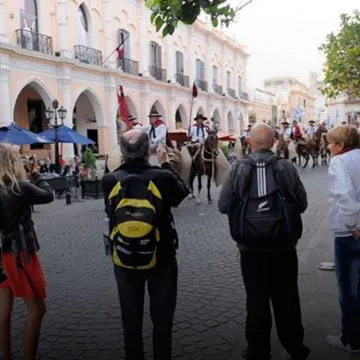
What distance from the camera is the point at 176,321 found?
16.3 ft

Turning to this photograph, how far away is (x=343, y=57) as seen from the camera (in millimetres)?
15961

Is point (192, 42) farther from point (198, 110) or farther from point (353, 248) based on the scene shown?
point (353, 248)

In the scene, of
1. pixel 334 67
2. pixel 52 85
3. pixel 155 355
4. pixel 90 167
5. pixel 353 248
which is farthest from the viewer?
pixel 52 85

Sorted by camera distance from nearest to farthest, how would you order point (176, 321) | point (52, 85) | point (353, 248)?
point (353, 248) < point (176, 321) < point (52, 85)

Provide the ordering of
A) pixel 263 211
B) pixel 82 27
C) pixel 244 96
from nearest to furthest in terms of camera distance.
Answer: pixel 263 211 < pixel 82 27 < pixel 244 96

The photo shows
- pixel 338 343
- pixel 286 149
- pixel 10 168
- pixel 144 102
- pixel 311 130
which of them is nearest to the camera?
pixel 10 168

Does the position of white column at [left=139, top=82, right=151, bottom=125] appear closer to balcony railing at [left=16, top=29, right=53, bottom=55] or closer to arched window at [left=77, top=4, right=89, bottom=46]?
arched window at [left=77, top=4, right=89, bottom=46]

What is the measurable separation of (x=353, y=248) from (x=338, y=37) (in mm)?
15668

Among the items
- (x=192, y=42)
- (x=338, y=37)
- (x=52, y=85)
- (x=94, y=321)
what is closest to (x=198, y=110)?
(x=192, y=42)

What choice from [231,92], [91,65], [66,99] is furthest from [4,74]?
[231,92]

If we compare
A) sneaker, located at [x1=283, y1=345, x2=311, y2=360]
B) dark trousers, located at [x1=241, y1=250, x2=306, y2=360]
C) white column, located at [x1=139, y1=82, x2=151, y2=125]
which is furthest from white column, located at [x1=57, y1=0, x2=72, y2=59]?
sneaker, located at [x1=283, y1=345, x2=311, y2=360]

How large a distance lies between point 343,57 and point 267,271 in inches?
551

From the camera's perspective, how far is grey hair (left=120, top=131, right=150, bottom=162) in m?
3.46

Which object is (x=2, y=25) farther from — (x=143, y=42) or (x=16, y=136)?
(x=143, y=42)
